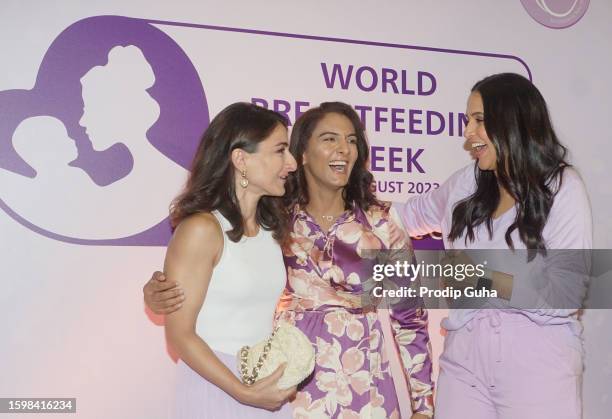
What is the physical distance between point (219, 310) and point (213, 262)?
162 mm

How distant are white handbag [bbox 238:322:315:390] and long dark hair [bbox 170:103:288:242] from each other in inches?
14.8

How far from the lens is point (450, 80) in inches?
166

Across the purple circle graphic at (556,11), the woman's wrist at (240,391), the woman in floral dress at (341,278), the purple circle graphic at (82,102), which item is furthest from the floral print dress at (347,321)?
the purple circle graphic at (556,11)

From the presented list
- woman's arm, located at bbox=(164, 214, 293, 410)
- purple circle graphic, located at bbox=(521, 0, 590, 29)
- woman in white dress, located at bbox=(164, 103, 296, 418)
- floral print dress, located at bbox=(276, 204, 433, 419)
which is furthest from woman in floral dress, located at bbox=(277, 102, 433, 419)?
purple circle graphic, located at bbox=(521, 0, 590, 29)

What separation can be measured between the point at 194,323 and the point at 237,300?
0.17m

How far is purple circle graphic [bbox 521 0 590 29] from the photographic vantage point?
442cm

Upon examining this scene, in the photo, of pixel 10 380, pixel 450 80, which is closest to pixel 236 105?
pixel 10 380

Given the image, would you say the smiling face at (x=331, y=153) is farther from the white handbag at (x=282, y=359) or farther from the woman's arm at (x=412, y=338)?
the white handbag at (x=282, y=359)

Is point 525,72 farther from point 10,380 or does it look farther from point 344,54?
point 10,380

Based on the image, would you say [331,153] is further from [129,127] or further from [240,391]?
[240,391]

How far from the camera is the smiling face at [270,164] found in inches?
99.0

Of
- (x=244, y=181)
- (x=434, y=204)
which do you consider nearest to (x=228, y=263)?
(x=244, y=181)

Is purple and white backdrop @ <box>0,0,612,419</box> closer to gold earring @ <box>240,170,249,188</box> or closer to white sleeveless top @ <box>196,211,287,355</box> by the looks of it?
gold earring @ <box>240,170,249,188</box>

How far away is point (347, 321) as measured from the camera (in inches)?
114
